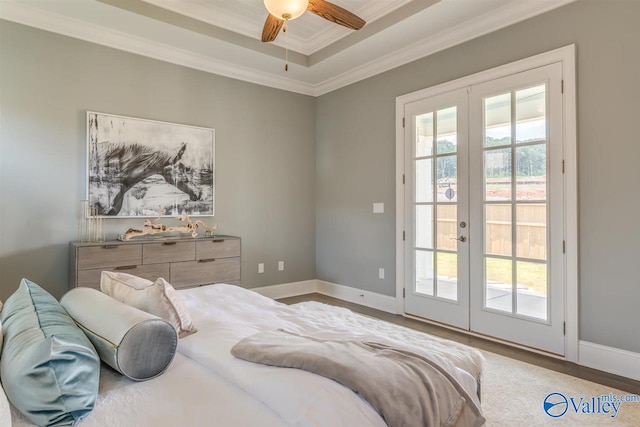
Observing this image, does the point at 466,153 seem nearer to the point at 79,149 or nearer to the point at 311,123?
the point at 311,123

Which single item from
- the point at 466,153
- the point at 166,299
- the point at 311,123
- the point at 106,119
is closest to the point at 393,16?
the point at 466,153

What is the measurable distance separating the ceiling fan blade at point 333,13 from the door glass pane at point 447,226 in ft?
6.11

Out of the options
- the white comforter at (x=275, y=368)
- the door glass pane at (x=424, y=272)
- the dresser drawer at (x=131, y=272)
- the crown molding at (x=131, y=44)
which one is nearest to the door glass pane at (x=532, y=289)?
the door glass pane at (x=424, y=272)

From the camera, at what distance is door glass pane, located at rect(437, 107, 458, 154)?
3.49m

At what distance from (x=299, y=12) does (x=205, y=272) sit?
247cm

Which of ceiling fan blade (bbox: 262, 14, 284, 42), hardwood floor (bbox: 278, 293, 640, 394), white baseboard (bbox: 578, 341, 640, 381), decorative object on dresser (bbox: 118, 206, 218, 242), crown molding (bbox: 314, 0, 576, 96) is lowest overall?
hardwood floor (bbox: 278, 293, 640, 394)

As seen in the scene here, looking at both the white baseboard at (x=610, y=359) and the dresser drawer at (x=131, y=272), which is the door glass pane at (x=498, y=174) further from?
the dresser drawer at (x=131, y=272)

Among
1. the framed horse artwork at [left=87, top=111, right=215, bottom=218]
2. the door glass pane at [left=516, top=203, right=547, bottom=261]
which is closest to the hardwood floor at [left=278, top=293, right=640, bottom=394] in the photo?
the door glass pane at [left=516, top=203, right=547, bottom=261]

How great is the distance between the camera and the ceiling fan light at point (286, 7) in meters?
2.19

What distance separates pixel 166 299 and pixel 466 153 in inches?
114

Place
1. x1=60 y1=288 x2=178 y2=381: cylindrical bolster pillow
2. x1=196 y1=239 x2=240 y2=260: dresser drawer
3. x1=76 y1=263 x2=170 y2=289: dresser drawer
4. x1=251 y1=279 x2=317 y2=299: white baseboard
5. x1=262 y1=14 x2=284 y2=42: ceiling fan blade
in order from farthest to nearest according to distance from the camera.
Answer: x1=251 y1=279 x2=317 y2=299: white baseboard < x1=196 y1=239 x2=240 y2=260: dresser drawer < x1=76 y1=263 x2=170 y2=289: dresser drawer < x1=262 y1=14 x2=284 y2=42: ceiling fan blade < x1=60 y1=288 x2=178 y2=381: cylindrical bolster pillow

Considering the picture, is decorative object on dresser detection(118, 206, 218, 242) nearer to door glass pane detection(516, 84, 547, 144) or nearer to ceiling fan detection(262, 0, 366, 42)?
ceiling fan detection(262, 0, 366, 42)

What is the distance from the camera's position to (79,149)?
3.34 meters

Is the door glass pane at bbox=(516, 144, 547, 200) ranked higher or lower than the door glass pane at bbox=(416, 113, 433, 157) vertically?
lower
